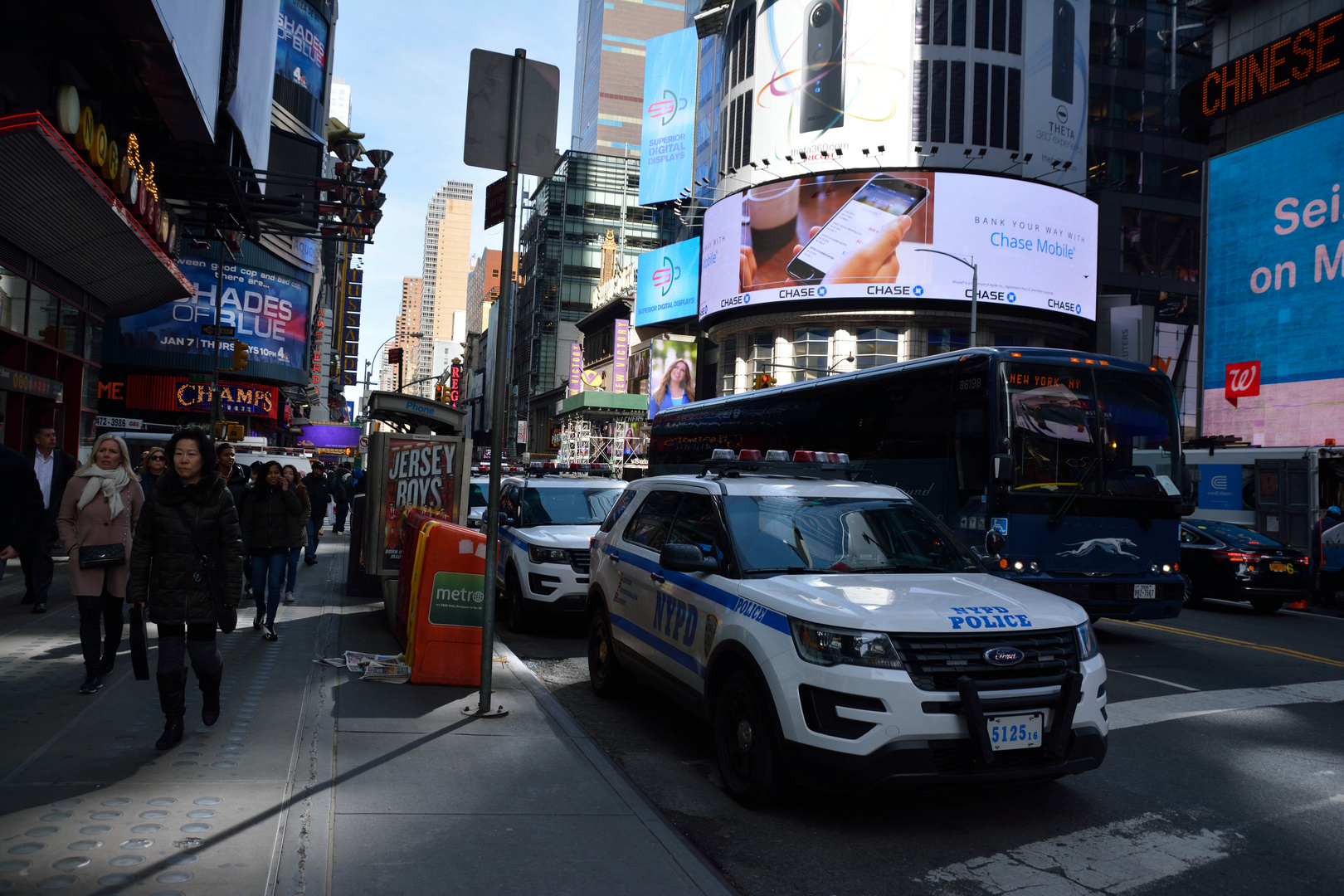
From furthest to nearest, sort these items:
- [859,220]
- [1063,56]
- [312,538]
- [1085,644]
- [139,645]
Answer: [1063,56]
[859,220]
[312,538]
[139,645]
[1085,644]

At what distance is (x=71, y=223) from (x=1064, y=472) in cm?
1410

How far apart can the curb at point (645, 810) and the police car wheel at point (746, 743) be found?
473 mm

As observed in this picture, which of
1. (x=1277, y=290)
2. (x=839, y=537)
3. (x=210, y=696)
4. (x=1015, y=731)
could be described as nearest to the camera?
(x=1015, y=731)

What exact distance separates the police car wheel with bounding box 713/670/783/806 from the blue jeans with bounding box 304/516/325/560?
1394 cm

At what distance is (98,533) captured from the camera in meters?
7.04

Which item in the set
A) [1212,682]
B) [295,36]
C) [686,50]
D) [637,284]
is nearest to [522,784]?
[1212,682]

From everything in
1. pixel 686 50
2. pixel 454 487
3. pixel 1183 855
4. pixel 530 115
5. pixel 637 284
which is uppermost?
pixel 686 50

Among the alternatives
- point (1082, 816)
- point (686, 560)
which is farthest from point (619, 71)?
point (1082, 816)

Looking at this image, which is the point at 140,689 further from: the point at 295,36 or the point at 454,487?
the point at 295,36

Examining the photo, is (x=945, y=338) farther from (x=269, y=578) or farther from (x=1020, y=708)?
(x=1020, y=708)

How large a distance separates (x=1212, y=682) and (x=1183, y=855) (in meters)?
5.23

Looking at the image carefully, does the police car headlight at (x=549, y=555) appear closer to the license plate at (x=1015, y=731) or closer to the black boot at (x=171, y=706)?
the black boot at (x=171, y=706)

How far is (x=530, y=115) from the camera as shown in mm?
6984

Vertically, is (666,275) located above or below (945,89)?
below
